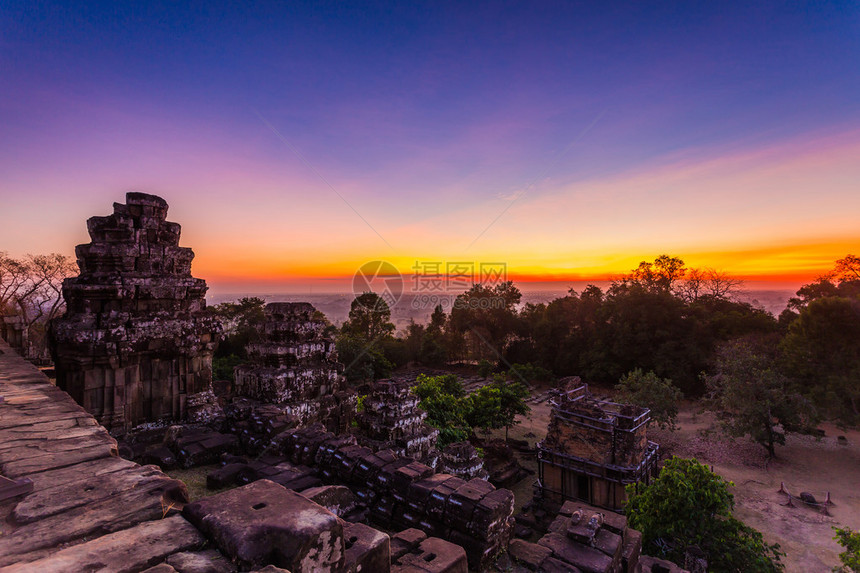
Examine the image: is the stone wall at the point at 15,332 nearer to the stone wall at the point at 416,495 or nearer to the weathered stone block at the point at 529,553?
the stone wall at the point at 416,495

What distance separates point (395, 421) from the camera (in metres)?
7.61

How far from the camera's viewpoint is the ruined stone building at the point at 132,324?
624cm

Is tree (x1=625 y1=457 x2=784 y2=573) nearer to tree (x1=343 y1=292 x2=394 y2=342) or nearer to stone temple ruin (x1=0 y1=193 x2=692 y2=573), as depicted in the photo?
stone temple ruin (x1=0 y1=193 x2=692 y2=573)

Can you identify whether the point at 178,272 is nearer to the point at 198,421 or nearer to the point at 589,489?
the point at 198,421

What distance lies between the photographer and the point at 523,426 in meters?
21.8

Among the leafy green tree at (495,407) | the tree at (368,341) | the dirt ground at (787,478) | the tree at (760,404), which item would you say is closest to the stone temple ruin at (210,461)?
the dirt ground at (787,478)

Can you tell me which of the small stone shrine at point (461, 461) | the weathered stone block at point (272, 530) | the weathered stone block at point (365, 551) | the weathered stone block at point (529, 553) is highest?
the weathered stone block at point (272, 530)

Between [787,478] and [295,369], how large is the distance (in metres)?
18.5

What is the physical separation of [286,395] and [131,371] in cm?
255

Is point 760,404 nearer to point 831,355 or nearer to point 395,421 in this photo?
point 831,355

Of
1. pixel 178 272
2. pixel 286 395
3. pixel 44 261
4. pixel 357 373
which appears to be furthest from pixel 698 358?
pixel 44 261

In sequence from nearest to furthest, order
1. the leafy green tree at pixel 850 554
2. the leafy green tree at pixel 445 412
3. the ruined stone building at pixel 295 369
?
1. the leafy green tree at pixel 850 554
2. the ruined stone building at pixel 295 369
3. the leafy green tree at pixel 445 412

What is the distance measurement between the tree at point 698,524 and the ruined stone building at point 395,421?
160 inches

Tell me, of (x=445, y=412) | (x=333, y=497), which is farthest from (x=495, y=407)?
(x=333, y=497)
